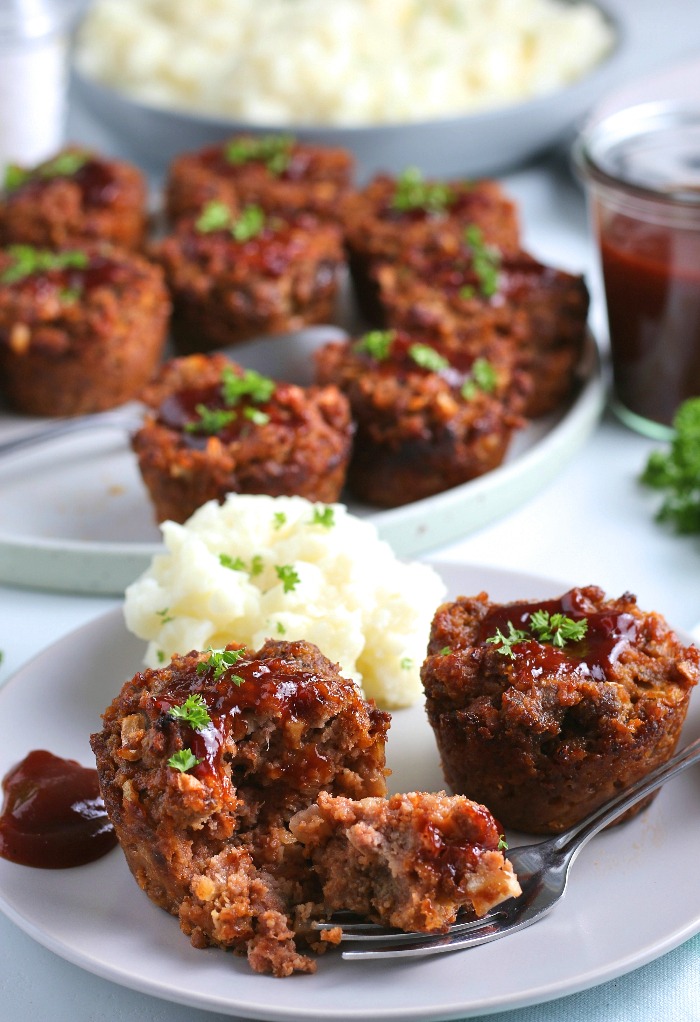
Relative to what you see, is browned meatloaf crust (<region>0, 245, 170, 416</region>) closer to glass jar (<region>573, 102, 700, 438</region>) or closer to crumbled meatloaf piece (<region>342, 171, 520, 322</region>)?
crumbled meatloaf piece (<region>342, 171, 520, 322</region>)

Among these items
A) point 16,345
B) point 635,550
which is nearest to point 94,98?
point 16,345

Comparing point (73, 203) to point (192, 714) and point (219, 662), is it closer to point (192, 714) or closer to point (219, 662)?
point (219, 662)

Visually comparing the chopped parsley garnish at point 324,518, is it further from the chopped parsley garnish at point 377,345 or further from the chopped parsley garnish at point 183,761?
the chopped parsley garnish at point 377,345

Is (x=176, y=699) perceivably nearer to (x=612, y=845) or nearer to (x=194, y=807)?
(x=194, y=807)

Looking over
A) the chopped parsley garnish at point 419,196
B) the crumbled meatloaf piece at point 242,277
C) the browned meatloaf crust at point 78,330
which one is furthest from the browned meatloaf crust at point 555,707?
→ the chopped parsley garnish at point 419,196

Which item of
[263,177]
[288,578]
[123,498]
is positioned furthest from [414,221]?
[288,578]
